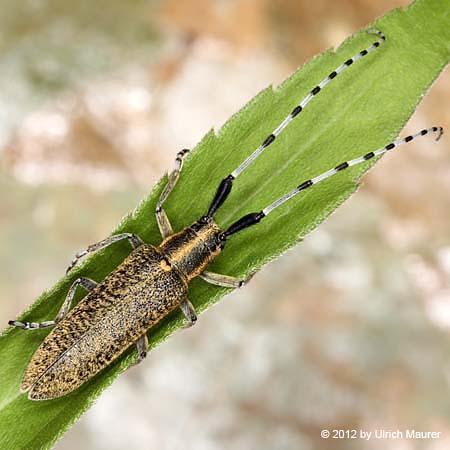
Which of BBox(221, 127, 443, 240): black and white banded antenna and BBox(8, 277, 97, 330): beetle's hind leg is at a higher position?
BBox(8, 277, 97, 330): beetle's hind leg

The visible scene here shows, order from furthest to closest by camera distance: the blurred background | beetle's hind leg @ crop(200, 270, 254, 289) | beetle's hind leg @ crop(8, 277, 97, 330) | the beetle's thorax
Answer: the blurred background < the beetle's thorax < beetle's hind leg @ crop(200, 270, 254, 289) < beetle's hind leg @ crop(8, 277, 97, 330)

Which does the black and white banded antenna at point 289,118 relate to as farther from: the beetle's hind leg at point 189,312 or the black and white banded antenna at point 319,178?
the beetle's hind leg at point 189,312

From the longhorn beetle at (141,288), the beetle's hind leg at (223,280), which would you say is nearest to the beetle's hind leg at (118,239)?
the longhorn beetle at (141,288)

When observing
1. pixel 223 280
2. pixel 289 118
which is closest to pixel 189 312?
pixel 223 280

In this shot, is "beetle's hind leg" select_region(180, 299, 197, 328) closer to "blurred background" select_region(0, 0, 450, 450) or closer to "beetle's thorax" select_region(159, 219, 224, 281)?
"beetle's thorax" select_region(159, 219, 224, 281)

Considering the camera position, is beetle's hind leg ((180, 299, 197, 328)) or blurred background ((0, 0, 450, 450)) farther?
blurred background ((0, 0, 450, 450))

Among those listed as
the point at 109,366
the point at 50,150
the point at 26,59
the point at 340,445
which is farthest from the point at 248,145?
the point at 26,59

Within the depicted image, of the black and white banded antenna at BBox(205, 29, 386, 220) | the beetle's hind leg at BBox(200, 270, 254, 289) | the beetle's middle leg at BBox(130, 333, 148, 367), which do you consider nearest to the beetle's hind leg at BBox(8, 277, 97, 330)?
the beetle's middle leg at BBox(130, 333, 148, 367)

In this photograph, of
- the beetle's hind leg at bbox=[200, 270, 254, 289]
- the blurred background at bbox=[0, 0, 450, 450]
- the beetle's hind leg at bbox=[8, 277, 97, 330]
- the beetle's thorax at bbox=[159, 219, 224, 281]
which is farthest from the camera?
the blurred background at bbox=[0, 0, 450, 450]

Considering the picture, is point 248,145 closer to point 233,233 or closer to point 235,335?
point 233,233
